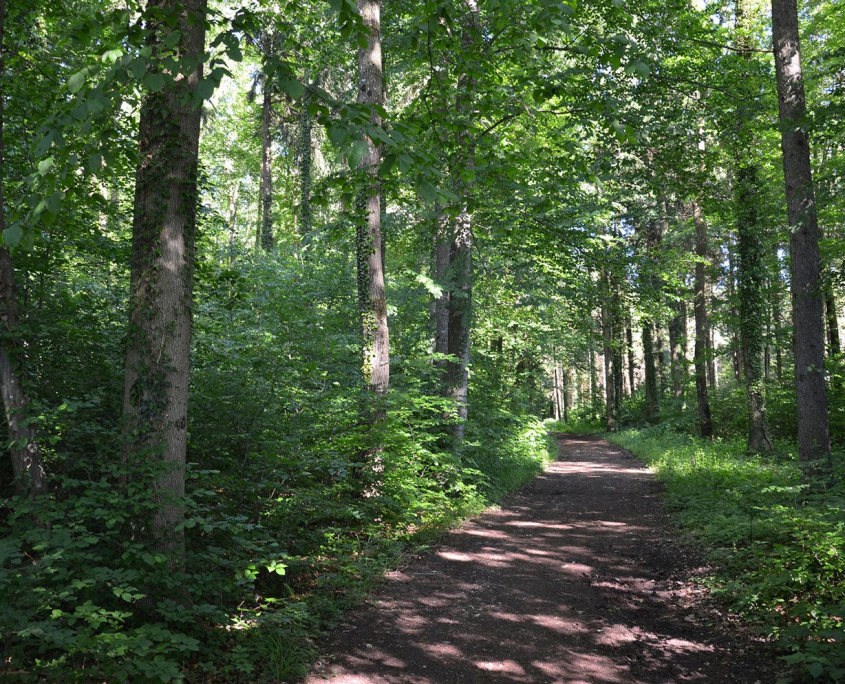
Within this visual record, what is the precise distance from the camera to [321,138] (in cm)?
2016

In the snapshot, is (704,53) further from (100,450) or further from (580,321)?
(100,450)

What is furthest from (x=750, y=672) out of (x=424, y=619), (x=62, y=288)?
(x=62, y=288)

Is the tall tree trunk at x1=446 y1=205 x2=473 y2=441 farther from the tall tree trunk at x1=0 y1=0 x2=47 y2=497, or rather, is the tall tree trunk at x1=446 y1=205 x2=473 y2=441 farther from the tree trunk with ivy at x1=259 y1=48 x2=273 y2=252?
the tree trunk with ivy at x1=259 y1=48 x2=273 y2=252

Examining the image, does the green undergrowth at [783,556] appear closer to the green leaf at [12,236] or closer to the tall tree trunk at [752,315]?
the tall tree trunk at [752,315]

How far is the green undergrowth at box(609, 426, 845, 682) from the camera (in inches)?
153

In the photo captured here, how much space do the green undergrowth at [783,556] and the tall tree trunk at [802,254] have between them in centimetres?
62

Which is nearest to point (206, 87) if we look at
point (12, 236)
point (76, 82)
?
point (76, 82)

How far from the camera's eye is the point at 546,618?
5.25m

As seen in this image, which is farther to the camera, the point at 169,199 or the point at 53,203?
the point at 169,199

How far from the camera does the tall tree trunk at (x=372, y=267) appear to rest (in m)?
8.15

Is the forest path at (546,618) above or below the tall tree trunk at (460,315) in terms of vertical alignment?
below

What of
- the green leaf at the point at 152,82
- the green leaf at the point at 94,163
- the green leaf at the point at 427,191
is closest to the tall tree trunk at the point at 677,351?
the green leaf at the point at 427,191

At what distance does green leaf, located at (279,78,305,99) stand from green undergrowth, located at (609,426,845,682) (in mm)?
4441

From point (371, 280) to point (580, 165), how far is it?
3480 mm
